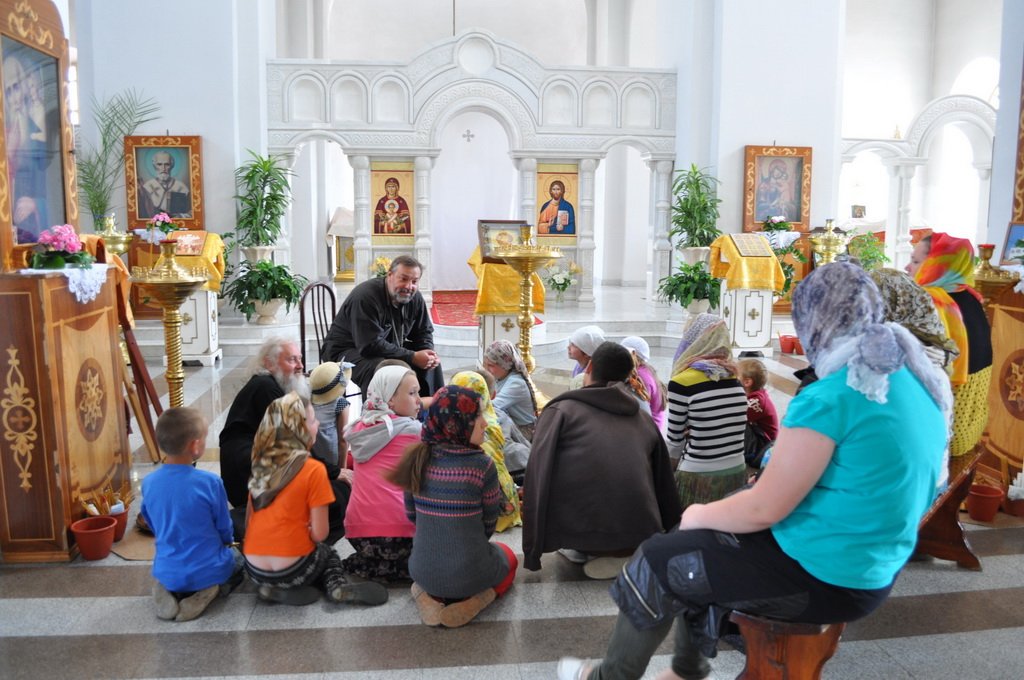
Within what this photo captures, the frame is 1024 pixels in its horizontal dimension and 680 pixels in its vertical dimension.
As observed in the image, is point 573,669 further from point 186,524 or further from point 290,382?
point 290,382

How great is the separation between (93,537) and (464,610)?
1.86 meters

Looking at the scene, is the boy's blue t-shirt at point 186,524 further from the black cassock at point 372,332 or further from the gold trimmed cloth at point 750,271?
the gold trimmed cloth at point 750,271

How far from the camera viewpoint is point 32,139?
14.2 feet

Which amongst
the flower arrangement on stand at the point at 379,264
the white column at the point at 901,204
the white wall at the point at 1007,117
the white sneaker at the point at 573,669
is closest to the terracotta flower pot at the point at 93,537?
the white sneaker at the point at 573,669

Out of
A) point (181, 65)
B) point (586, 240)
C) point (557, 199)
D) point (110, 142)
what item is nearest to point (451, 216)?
point (557, 199)

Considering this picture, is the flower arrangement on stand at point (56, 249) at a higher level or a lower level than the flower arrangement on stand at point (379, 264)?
higher

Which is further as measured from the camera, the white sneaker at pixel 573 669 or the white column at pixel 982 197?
the white column at pixel 982 197

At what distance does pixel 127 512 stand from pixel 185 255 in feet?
20.3

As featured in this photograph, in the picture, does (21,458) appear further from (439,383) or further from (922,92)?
(922,92)

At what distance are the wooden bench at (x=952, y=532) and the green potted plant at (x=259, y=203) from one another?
9144mm

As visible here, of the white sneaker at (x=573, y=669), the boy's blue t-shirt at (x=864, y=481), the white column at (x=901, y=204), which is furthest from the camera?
the white column at (x=901, y=204)

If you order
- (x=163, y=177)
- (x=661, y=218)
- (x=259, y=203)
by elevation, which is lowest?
(x=661, y=218)

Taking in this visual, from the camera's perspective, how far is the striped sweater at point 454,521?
329cm

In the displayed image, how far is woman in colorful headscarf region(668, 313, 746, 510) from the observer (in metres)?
3.89
